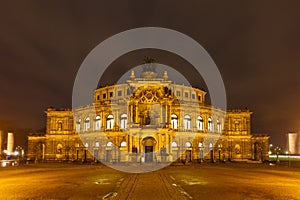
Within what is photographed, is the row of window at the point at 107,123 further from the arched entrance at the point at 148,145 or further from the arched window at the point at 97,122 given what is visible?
the arched entrance at the point at 148,145

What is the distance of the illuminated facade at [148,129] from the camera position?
65938mm

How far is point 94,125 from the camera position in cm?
7869

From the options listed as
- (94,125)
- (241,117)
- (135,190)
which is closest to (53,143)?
(94,125)

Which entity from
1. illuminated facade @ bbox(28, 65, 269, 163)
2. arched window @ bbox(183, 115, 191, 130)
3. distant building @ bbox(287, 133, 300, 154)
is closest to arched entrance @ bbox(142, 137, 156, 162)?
illuminated facade @ bbox(28, 65, 269, 163)

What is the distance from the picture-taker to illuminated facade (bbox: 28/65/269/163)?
65.9 m

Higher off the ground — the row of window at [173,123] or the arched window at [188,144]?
the row of window at [173,123]

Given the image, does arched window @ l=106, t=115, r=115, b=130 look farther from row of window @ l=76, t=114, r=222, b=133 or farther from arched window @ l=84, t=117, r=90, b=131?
arched window @ l=84, t=117, r=90, b=131

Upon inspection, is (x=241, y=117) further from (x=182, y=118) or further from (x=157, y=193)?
(x=157, y=193)

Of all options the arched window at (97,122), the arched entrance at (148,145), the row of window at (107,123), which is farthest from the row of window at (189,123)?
the arched window at (97,122)

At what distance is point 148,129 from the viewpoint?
212 ft

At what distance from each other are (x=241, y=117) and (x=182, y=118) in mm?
19797

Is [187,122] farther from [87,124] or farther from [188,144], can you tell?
[87,124]

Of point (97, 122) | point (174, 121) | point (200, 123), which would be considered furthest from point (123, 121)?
point (200, 123)

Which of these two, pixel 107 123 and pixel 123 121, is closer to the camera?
pixel 123 121
